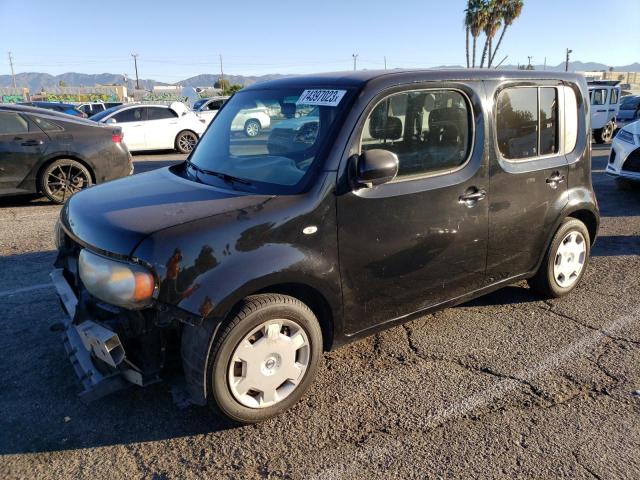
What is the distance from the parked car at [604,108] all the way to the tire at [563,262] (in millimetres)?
14464

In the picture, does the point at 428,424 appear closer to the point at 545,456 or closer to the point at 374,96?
the point at 545,456

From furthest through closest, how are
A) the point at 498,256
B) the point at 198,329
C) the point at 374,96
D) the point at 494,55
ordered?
the point at 494,55
the point at 498,256
the point at 374,96
the point at 198,329

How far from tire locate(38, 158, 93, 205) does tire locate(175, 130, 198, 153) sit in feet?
23.3

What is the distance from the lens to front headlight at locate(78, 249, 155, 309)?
2.33 m

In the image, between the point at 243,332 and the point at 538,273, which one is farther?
the point at 538,273

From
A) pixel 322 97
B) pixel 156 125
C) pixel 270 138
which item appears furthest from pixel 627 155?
pixel 156 125

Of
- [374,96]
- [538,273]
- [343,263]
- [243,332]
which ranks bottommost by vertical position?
[538,273]

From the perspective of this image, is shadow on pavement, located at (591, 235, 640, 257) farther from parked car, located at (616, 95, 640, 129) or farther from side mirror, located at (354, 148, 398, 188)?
parked car, located at (616, 95, 640, 129)

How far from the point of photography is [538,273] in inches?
164

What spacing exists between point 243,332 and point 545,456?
5.33 feet

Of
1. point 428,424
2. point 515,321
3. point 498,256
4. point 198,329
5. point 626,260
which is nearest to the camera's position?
point 198,329

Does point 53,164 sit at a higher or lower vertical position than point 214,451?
higher

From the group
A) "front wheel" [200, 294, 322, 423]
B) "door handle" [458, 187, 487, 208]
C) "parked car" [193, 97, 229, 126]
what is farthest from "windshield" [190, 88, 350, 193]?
"parked car" [193, 97, 229, 126]

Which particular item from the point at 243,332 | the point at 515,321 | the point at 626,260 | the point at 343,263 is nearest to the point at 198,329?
the point at 243,332
